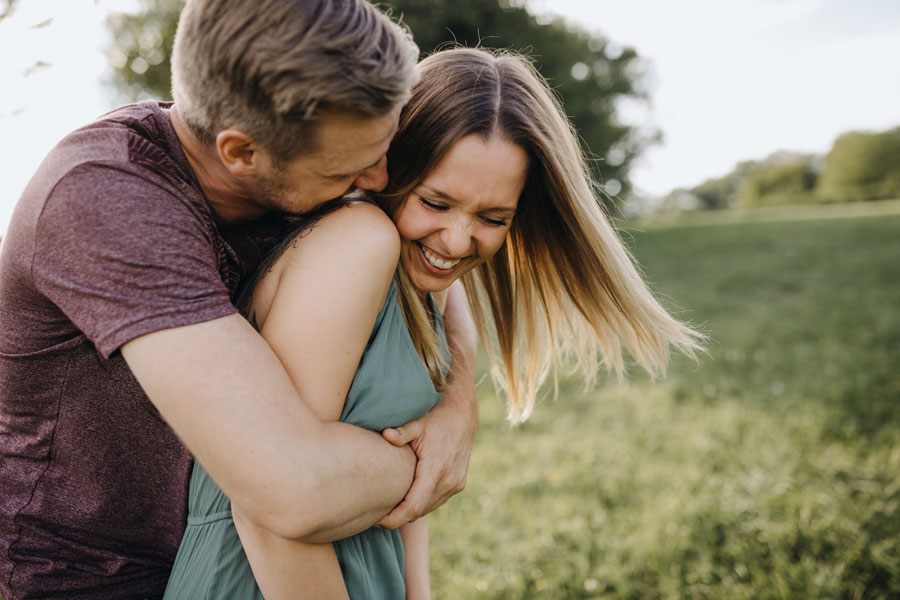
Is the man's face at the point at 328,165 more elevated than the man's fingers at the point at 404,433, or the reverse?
the man's face at the point at 328,165

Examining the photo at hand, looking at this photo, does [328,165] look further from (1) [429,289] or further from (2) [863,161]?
(2) [863,161]

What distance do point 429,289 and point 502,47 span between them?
55.3 ft

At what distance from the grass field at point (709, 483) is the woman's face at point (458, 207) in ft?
7.06

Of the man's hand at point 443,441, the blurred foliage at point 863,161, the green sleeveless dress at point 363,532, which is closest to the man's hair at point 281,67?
the green sleeveless dress at point 363,532

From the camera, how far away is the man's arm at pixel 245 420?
51.4 inches

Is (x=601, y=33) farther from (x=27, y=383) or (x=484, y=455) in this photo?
(x=27, y=383)

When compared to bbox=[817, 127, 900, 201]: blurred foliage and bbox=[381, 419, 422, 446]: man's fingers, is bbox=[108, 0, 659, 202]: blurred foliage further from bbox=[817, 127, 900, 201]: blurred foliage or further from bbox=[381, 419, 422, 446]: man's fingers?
bbox=[817, 127, 900, 201]: blurred foliage

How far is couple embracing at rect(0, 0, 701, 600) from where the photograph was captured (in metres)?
1.32

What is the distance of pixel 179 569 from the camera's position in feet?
5.61

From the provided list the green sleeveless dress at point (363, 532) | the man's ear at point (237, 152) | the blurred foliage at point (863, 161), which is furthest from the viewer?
the blurred foliage at point (863, 161)

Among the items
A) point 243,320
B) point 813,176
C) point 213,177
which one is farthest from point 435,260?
point 813,176

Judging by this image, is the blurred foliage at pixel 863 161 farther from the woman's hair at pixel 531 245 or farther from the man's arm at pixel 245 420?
the man's arm at pixel 245 420

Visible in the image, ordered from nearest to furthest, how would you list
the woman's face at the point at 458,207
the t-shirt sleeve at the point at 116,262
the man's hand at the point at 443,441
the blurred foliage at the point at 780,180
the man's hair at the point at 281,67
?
the t-shirt sleeve at the point at 116,262 < the man's hair at the point at 281,67 < the man's hand at the point at 443,441 < the woman's face at the point at 458,207 < the blurred foliage at the point at 780,180

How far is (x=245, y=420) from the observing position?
1.32 meters
